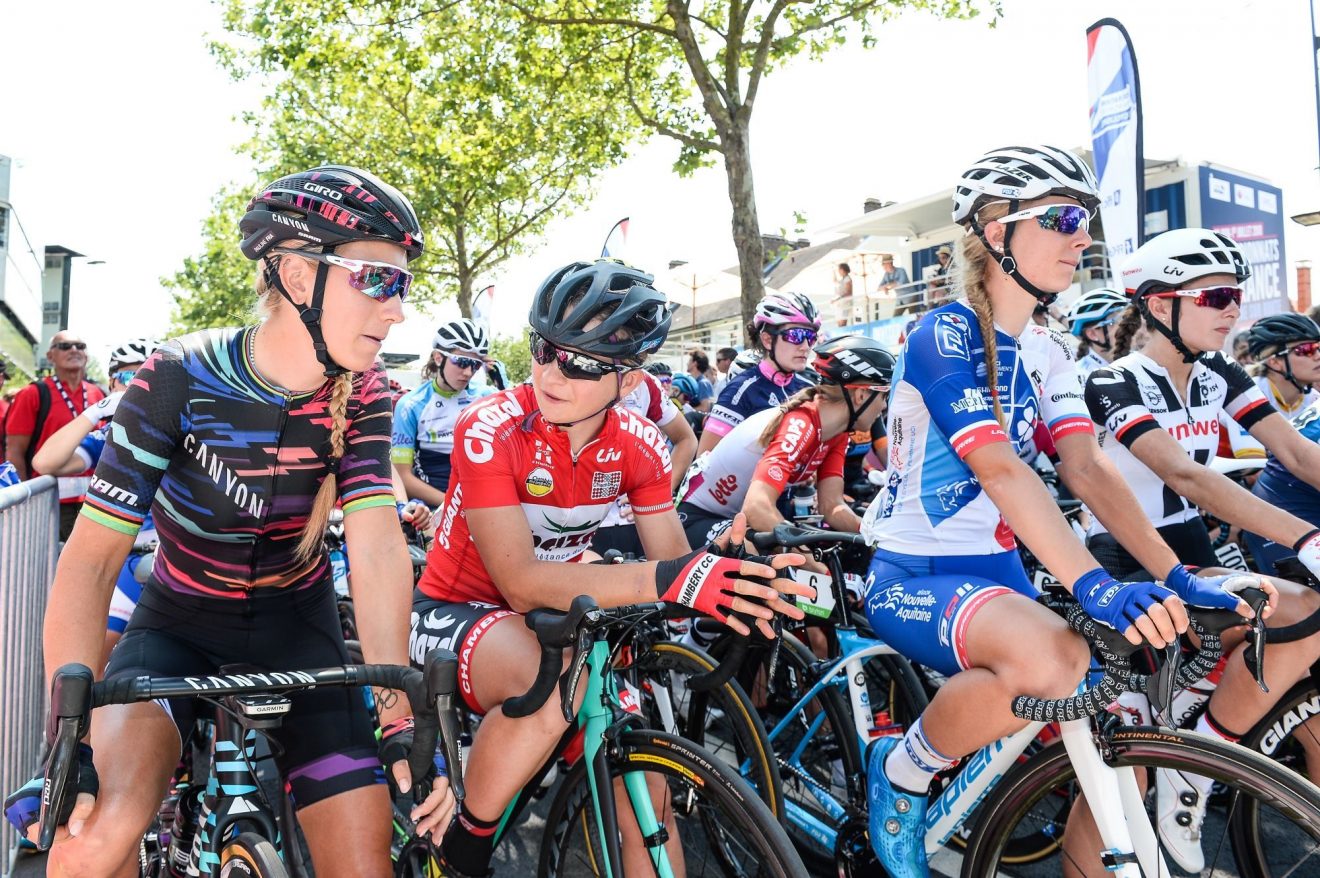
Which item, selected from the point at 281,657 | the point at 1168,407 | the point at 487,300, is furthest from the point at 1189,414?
the point at 487,300

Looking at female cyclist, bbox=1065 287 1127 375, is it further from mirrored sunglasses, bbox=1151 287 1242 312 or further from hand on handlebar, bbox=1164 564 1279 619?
hand on handlebar, bbox=1164 564 1279 619

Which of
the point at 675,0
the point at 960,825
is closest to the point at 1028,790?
the point at 960,825

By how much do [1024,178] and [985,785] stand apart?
1.83 metres

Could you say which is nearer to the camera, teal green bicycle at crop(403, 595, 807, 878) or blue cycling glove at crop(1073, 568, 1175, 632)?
blue cycling glove at crop(1073, 568, 1175, 632)

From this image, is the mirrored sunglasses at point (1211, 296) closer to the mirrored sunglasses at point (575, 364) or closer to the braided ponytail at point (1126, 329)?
the braided ponytail at point (1126, 329)

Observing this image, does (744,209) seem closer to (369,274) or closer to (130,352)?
(130,352)

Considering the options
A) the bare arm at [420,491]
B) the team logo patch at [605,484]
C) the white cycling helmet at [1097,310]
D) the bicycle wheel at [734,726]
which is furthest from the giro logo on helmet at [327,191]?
the white cycling helmet at [1097,310]

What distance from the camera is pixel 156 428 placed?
249cm

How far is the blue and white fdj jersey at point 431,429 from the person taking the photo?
7699 millimetres

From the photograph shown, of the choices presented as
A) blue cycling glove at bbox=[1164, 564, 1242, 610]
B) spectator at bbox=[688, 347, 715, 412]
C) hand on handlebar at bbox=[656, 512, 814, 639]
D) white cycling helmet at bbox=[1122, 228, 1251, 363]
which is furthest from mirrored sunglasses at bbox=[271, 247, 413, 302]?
spectator at bbox=[688, 347, 715, 412]

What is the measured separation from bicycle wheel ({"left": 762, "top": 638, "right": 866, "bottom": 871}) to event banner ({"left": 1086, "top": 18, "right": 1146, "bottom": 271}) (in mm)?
7690

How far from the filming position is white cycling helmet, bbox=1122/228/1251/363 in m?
4.00

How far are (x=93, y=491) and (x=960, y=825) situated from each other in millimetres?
2636

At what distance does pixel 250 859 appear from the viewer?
2277 mm
